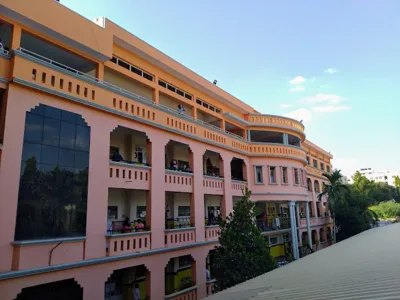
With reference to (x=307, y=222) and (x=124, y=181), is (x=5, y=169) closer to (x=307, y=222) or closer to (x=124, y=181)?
(x=124, y=181)

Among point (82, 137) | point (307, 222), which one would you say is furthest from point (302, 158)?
point (82, 137)

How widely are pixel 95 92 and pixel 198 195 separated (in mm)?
7345

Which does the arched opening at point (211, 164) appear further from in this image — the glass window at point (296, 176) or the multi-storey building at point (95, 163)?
the glass window at point (296, 176)

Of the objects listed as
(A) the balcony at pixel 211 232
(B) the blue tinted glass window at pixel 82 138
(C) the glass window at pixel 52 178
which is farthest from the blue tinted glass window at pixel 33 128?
(A) the balcony at pixel 211 232

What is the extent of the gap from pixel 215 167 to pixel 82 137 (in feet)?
38.0

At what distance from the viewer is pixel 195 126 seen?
16.2 meters

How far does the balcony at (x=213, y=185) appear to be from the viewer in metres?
16.5

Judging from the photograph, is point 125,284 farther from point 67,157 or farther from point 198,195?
point 67,157

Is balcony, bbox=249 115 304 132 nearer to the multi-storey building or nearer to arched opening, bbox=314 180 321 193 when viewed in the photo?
the multi-storey building

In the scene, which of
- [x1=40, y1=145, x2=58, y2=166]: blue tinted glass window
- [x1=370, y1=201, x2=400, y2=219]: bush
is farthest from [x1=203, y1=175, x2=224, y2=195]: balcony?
[x1=370, y1=201, x2=400, y2=219]: bush

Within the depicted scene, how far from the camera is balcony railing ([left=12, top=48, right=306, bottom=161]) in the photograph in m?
9.30

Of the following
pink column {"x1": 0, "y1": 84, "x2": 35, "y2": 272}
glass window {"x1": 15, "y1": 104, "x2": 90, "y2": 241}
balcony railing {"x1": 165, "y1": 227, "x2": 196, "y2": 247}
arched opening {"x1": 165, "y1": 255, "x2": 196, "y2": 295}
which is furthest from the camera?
arched opening {"x1": 165, "y1": 255, "x2": 196, "y2": 295}

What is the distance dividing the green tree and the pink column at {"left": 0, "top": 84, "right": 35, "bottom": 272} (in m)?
7.69

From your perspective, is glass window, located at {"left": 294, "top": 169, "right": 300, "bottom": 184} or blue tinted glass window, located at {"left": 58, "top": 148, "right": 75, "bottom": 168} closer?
blue tinted glass window, located at {"left": 58, "top": 148, "right": 75, "bottom": 168}
